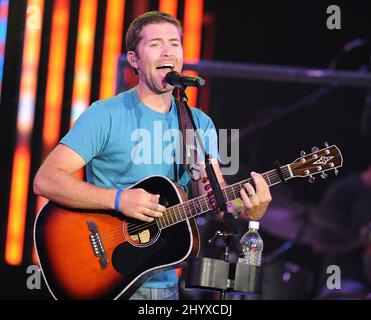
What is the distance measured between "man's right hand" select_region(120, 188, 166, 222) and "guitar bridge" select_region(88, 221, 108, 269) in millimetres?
217

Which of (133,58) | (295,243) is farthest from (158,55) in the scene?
(295,243)

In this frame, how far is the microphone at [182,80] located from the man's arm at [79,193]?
0.55 metres

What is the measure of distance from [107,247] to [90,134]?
57 cm

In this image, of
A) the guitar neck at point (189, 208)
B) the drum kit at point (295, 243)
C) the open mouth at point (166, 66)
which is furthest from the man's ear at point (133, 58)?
the drum kit at point (295, 243)

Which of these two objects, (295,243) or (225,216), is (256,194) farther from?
(295,243)

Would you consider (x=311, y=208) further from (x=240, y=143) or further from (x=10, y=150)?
(x=10, y=150)

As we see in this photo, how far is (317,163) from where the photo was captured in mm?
3559

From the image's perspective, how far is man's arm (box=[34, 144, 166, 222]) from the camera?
3.54 m

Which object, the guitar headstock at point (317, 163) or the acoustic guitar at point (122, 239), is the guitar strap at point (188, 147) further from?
the guitar headstock at point (317, 163)

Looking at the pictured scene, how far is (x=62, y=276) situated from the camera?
12.2 ft

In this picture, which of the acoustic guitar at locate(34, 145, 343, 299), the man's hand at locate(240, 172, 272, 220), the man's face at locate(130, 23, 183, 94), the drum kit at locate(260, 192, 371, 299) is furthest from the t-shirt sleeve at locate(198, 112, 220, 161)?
the drum kit at locate(260, 192, 371, 299)

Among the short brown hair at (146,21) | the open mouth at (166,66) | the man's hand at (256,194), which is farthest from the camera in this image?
the short brown hair at (146,21)

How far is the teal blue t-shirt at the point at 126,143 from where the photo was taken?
143 inches
